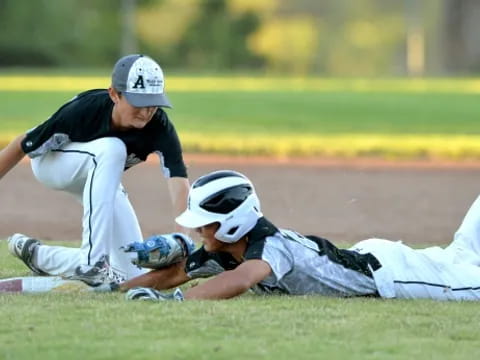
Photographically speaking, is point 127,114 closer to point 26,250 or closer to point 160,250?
point 160,250

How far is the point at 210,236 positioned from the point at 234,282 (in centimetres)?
29

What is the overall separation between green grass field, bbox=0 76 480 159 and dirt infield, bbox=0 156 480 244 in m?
1.82

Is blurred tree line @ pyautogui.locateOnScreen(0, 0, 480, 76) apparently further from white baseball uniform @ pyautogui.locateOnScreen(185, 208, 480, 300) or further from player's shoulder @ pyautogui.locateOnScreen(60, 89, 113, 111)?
white baseball uniform @ pyautogui.locateOnScreen(185, 208, 480, 300)

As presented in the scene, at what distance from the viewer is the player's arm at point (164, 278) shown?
6359mm

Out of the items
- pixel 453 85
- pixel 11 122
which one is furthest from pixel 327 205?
pixel 453 85

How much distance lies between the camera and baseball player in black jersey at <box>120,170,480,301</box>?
5719 millimetres

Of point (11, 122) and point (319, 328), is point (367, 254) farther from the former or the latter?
point (11, 122)

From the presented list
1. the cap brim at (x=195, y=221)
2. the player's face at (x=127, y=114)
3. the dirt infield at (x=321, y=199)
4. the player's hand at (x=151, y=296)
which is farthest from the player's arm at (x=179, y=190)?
the dirt infield at (x=321, y=199)

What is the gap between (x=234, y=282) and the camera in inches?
221

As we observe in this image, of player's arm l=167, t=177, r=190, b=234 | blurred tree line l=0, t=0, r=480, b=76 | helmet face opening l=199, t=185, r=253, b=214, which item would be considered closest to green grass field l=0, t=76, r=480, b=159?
player's arm l=167, t=177, r=190, b=234

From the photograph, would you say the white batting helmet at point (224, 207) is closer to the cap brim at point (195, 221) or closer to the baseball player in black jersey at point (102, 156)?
the cap brim at point (195, 221)

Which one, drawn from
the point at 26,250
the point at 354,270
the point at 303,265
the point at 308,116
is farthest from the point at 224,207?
the point at 308,116

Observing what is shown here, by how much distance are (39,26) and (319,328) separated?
59.5m

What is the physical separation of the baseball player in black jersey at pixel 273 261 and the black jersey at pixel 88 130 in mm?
710
